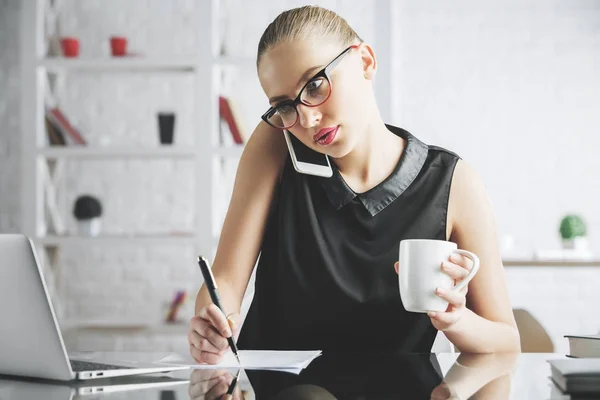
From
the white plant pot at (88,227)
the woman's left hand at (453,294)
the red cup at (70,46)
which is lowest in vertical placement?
the white plant pot at (88,227)

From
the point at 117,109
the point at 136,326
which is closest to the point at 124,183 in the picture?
the point at 117,109

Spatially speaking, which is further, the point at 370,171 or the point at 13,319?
the point at 370,171

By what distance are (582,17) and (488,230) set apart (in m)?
3.01

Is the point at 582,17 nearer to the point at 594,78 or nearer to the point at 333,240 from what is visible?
the point at 594,78

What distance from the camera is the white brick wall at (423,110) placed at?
158 inches

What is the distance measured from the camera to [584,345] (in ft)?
4.09

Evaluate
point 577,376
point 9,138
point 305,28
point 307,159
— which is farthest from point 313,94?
point 9,138

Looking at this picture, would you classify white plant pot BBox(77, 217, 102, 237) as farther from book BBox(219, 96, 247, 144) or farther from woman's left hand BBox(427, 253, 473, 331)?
woman's left hand BBox(427, 253, 473, 331)

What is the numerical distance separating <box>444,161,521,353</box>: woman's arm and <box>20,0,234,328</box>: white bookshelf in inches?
80.0

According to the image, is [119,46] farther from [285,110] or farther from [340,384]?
[340,384]

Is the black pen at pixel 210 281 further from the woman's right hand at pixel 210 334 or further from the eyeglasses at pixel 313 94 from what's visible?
the eyeglasses at pixel 313 94

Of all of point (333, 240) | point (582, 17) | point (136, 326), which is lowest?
point (136, 326)

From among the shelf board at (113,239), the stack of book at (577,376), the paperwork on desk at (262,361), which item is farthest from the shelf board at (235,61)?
the stack of book at (577,376)

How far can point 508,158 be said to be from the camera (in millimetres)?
4051
